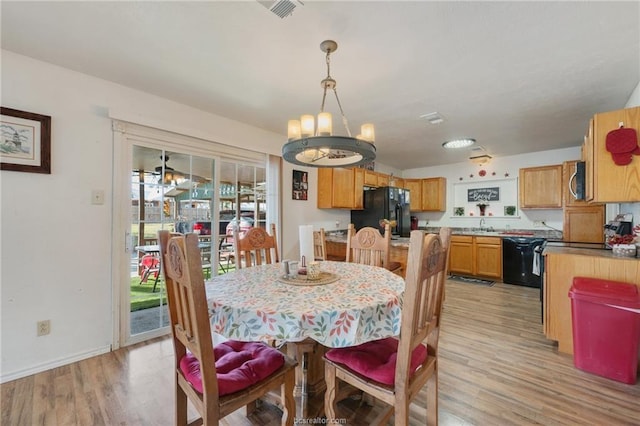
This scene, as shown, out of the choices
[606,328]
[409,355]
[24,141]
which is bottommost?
[606,328]

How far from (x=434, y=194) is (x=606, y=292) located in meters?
4.24

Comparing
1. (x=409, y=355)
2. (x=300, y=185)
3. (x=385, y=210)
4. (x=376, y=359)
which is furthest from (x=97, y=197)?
(x=385, y=210)

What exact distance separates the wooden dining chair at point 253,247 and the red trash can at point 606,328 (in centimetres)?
243

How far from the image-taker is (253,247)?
236cm

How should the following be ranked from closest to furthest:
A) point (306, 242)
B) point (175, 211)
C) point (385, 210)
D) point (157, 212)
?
point (306, 242) → point (157, 212) → point (175, 211) → point (385, 210)

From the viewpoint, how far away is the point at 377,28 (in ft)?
5.40

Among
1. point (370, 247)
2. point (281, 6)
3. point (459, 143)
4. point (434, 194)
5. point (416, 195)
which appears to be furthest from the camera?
point (416, 195)

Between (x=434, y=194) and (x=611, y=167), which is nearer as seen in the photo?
(x=611, y=167)

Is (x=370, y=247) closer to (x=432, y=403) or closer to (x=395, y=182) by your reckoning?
(x=432, y=403)

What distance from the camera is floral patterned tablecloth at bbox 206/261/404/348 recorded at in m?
1.15

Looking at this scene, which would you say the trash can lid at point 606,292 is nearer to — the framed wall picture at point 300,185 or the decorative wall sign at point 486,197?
the framed wall picture at point 300,185

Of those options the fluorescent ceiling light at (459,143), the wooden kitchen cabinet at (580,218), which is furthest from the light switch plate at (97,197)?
the wooden kitchen cabinet at (580,218)

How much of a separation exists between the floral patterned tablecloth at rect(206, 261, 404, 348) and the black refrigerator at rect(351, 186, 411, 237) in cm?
316

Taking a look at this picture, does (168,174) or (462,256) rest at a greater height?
(168,174)
